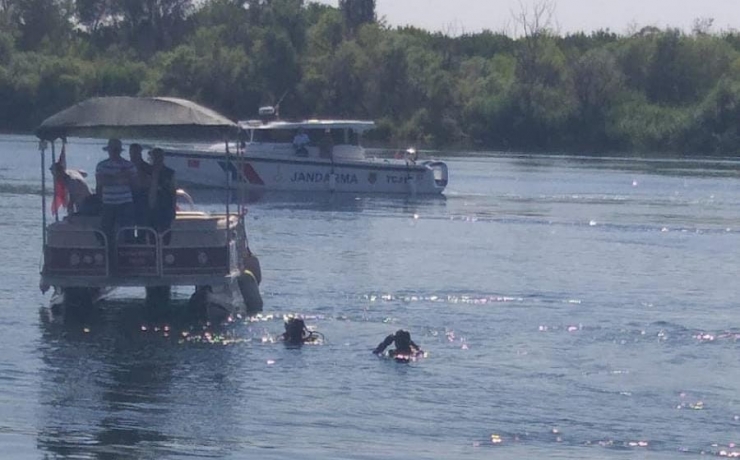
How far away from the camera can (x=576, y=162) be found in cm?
7581

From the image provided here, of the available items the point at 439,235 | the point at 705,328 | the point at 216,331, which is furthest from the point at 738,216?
the point at 216,331

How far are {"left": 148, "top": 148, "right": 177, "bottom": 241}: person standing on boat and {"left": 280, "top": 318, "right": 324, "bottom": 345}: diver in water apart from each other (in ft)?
6.35

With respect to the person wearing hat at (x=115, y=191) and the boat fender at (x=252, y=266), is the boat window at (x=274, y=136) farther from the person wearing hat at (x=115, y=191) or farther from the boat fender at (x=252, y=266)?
the person wearing hat at (x=115, y=191)

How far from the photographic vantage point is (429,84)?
3637 inches

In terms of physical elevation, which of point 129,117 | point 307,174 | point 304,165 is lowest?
point 307,174

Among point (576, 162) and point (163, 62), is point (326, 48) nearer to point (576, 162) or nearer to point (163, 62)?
point (163, 62)

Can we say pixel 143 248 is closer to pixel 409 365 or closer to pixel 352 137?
pixel 409 365

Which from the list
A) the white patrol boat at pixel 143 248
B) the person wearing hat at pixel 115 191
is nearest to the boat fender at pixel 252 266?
the white patrol boat at pixel 143 248

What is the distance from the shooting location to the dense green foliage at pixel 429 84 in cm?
8906

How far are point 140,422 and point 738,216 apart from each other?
30457mm

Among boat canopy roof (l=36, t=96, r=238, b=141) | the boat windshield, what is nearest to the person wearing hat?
boat canopy roof (l=36, t=96, r=238, b=141)

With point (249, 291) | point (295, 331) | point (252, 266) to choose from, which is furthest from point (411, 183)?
point (295, 331)

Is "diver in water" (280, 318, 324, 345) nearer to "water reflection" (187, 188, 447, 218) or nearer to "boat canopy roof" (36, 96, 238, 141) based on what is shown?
"boat canopy roof" (36, 96, 238, 141)

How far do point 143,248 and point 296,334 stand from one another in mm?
2087
